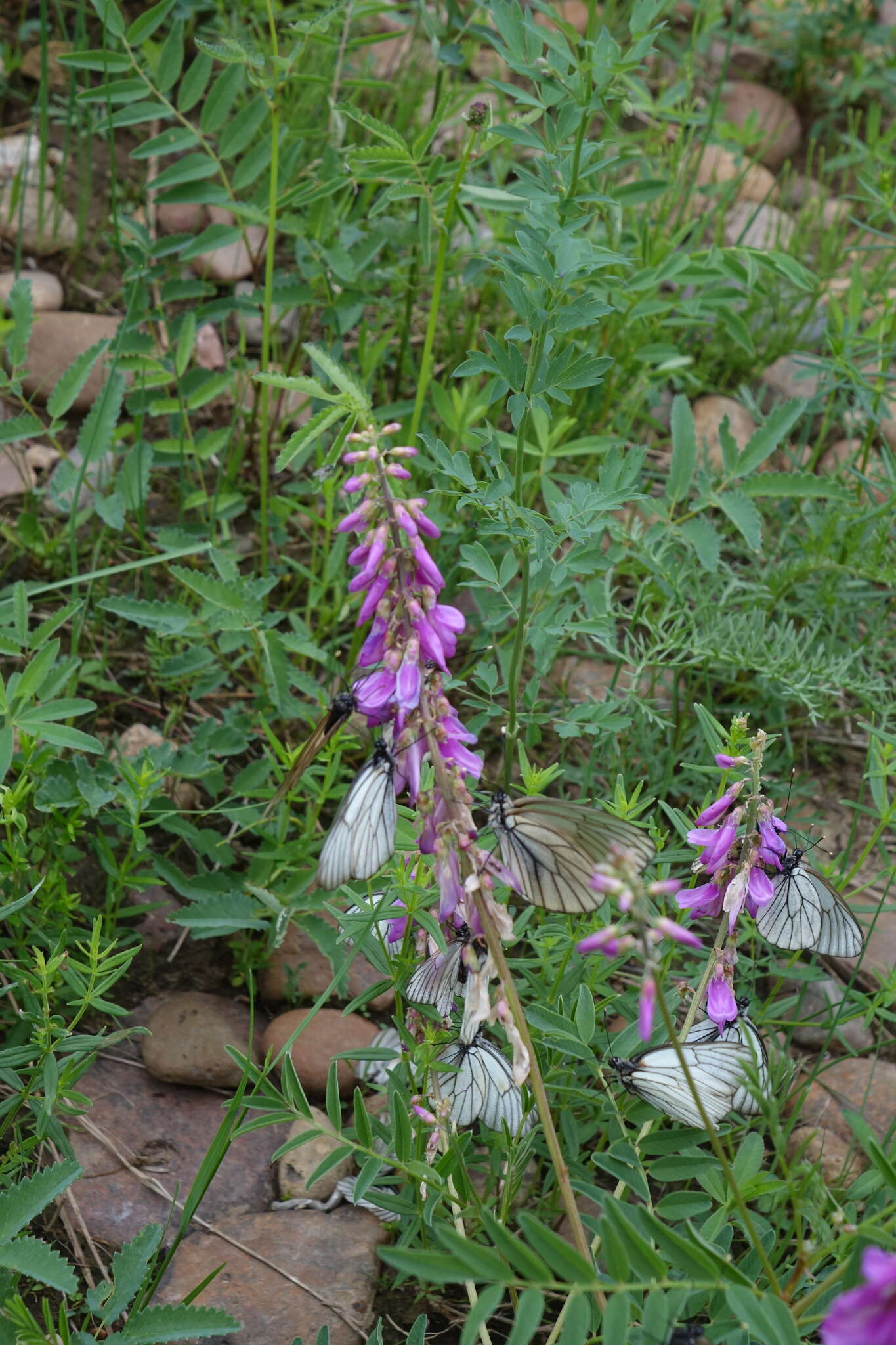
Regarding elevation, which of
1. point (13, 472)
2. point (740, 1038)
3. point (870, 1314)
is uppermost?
point (870, 1314)

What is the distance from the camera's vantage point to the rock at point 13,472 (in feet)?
11.8

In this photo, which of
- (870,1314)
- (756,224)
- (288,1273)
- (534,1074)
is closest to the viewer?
(870,1314)

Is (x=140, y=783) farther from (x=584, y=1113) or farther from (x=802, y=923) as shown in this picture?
(x=802, y=923)

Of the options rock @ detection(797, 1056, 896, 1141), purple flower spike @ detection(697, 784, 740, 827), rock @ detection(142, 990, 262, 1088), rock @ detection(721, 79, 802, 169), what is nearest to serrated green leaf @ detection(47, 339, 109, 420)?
rock @ detection(142, 990, 262, 1088)

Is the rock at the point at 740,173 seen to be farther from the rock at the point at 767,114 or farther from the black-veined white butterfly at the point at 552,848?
the black-veined white butterfly at the point at 552,848

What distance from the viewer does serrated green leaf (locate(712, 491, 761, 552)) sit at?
10.3 ft

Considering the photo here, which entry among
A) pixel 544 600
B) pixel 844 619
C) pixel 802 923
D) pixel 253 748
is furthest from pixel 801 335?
pixel 802 923

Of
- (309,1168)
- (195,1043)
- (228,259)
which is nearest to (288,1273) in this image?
(309,1168)

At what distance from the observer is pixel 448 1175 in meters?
1.96

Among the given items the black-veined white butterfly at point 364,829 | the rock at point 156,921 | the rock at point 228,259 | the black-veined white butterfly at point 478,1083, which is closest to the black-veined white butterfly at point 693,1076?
the black-veined white butterfly at point 478,1083

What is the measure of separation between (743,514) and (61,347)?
2.17 m

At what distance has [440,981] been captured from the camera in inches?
77.9

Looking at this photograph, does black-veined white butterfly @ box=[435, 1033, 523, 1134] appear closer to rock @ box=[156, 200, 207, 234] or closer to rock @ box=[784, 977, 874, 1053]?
rock @ box=[784, 977, 874, 1053]

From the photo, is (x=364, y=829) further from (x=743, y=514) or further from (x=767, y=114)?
(x=767, y=114)
